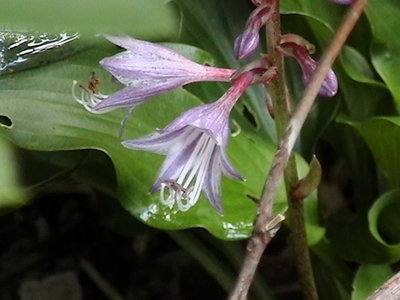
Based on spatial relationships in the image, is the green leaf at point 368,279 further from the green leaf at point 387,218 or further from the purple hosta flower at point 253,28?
the purple hosta flower at point 253,28

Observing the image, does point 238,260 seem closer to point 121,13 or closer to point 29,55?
point 29,55

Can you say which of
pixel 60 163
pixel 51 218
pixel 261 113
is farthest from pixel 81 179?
pixel 51 218

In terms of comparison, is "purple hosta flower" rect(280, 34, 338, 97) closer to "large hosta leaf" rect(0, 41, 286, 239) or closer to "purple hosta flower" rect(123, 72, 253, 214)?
"purple hosta flower" rect(123, 72, 253, 214)

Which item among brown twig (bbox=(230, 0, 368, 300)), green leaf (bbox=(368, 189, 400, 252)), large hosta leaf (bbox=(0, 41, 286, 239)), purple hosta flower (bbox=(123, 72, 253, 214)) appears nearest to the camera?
brown twig (bbox=(230, 0, 368, 300))

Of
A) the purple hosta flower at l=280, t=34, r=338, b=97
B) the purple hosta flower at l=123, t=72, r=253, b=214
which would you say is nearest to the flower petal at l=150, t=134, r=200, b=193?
the purple hosta flower at l=123, t=72, r=253, b=214

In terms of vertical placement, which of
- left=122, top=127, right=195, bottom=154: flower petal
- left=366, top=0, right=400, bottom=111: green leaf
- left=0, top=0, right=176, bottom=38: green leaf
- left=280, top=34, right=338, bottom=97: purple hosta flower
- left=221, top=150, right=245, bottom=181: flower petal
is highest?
left=0, top=0, right=176, bottom=38: green leaf

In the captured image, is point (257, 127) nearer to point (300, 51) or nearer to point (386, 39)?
point (386, 39)
